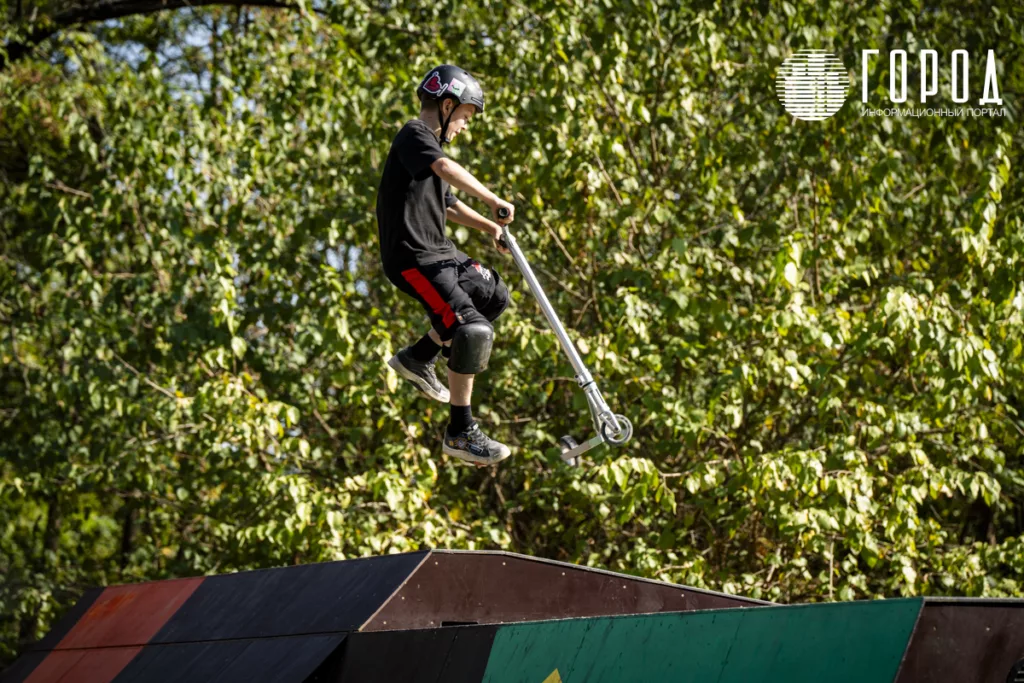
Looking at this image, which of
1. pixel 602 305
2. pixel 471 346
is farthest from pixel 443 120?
pixel 602 305

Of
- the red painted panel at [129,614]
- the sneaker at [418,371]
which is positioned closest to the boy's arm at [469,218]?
the sneaker at [418,371]

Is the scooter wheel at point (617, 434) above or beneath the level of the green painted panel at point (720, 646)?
above

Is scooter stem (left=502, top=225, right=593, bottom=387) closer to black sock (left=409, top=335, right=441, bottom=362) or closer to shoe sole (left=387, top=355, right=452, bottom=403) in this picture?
black sock (left=409, top=335, right=441, bottom=362)

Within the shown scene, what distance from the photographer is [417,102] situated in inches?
370

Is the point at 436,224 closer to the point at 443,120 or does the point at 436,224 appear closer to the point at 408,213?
the point at 408,213

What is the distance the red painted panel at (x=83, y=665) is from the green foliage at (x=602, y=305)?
69.1 inches

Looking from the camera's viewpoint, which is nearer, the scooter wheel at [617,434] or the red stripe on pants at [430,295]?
the scooter wheel at [617,434]

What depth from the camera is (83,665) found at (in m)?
6.61

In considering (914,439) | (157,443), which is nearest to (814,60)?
(914,439)

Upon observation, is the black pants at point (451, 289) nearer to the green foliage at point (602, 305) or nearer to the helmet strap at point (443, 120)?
the helmet strap at point (443, 120)

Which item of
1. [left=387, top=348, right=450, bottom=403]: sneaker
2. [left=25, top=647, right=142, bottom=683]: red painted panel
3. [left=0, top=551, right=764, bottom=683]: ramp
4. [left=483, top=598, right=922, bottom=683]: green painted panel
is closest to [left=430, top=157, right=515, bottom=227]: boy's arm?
[left=387, top=348, right=450, bottom=403]: sneaker

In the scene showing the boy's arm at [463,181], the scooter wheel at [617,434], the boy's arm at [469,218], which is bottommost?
the scooter wheel at [617,434]

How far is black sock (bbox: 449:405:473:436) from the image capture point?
516cm

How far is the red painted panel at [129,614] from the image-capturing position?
671cm
